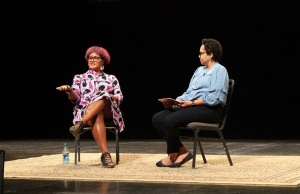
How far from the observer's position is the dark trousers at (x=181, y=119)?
407cm

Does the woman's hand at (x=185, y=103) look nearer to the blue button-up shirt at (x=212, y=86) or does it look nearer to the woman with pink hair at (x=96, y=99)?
the blue button-up shirt at (x=212, y=86)

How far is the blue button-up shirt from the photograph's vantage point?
4.11m

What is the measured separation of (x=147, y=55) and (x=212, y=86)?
4160 millimetres

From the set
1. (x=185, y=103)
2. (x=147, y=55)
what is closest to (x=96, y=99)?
(x=185, y=103)

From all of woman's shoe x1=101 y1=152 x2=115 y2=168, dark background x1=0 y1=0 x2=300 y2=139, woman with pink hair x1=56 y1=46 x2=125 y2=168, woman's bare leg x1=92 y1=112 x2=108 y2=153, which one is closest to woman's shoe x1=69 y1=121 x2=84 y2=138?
woman with pink hair x1=56 y1=46 x2=125 y2=168

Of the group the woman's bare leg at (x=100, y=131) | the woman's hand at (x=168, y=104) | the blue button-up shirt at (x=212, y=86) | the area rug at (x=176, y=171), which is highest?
the blue button-up shirt at (x=212, y=86)

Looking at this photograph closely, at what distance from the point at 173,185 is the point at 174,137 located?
82cm

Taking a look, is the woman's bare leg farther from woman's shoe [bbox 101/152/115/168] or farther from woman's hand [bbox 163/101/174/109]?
woman's hand [bbox 163/101/174/109]

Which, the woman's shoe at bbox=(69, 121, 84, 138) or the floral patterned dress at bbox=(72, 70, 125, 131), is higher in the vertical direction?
the floral patterned dress at bbox=(72, 70, 125, 131)

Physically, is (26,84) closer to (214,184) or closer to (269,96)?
(269,96)

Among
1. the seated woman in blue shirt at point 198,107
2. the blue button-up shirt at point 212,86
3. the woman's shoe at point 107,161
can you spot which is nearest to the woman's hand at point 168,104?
the seated woman in blue shirt at point 198,107

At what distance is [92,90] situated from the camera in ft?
14.7

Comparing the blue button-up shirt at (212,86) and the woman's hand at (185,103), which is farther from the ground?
the blue button-up shirt at (212,86)

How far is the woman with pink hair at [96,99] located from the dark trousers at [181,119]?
0.43 m
